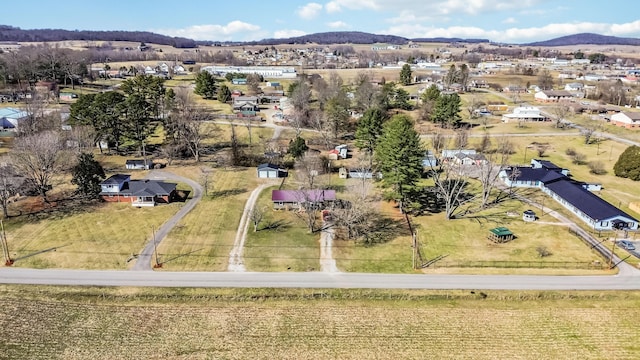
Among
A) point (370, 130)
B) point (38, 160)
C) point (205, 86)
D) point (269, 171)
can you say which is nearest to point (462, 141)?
point (370, 130)

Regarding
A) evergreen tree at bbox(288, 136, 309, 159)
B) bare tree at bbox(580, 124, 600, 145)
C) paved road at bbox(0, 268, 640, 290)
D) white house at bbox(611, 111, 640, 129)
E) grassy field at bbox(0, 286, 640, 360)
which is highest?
white house at bbox(611, 111, 640, 129)

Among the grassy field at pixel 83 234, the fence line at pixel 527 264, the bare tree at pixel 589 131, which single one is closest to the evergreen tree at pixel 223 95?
the grassy field at pixel 83 234

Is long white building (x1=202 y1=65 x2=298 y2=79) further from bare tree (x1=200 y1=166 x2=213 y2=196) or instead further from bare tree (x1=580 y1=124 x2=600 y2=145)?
bare tree (x1=580 y1=124 x2=600 y2=145)

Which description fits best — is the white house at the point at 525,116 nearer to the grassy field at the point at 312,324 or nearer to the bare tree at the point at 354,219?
the bare tree at the point at 354,219

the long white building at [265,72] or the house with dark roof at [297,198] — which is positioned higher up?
the long white building at [265,72]

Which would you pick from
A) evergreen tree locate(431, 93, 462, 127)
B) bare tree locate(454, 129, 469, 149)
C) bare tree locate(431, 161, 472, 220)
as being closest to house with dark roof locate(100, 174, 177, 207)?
bare tree locate(431, 161, 472, 220)

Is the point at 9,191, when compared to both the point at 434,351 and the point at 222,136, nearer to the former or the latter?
the point at 222,136

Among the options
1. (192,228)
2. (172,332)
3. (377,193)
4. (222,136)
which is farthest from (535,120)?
(172,332)
